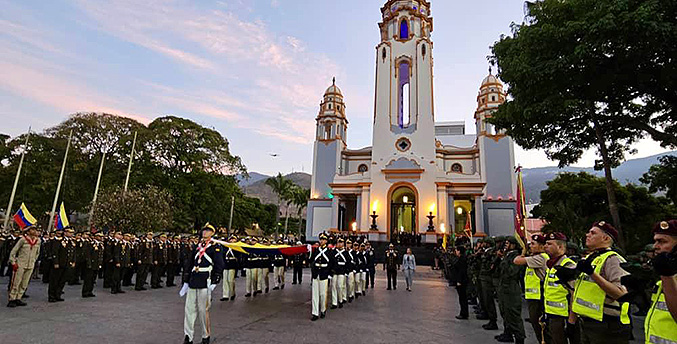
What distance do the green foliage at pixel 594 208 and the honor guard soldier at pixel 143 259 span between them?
23.1 m

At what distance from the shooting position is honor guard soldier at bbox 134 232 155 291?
11.6 m

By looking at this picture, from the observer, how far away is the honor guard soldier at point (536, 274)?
4848 millimetres

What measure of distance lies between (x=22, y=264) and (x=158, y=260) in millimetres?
4298

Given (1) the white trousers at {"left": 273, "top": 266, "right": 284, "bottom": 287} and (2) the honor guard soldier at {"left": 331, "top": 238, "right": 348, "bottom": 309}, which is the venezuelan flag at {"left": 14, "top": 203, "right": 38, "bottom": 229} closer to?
(1) the white trousers at {"left": 273, "top": 266, "right": 284, "bottom": 287}

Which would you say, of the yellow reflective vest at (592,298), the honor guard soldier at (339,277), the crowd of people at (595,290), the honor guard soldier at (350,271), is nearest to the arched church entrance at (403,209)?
the honor guard soldier at (350,271)

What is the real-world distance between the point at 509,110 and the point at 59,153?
1343 inches

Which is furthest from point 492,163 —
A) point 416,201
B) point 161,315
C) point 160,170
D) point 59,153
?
point 59,153

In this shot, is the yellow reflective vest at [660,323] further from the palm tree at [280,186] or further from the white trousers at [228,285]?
the palm tree at [280,186]

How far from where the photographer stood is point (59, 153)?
30.1 m

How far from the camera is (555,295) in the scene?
425 centimetres

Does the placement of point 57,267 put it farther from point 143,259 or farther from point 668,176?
point 668,176

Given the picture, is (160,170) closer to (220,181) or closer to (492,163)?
(220,181)

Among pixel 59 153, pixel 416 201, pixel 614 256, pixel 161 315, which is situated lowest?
pixel 161 315

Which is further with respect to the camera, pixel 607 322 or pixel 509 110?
pixel 509 110
